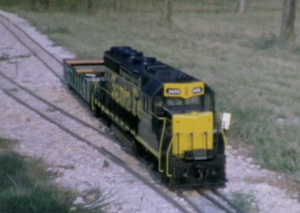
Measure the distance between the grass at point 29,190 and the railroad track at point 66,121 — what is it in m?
1.53

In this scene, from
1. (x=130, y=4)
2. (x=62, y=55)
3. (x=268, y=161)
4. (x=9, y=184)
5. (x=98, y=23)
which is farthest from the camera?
(x=130, y=4)

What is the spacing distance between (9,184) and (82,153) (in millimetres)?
3493

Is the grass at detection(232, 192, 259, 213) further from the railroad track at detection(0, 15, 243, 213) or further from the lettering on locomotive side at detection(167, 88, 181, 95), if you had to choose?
the lettering on locomotive side at detection(167, 88, 181, 95)

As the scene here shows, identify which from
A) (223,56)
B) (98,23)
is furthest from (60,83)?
(98,23)

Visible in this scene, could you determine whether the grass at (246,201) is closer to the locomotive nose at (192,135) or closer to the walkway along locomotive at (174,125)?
the walkway along locomotive at (174,125)

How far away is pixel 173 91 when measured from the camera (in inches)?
585

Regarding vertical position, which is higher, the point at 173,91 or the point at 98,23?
the point at 173,91

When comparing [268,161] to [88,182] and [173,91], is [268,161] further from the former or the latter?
[88,182]

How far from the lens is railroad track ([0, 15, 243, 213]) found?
45.2ft

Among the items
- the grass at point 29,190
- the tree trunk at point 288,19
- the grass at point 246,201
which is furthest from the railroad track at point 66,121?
the tree trunk at point 288,19

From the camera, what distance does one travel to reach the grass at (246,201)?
43.9ft

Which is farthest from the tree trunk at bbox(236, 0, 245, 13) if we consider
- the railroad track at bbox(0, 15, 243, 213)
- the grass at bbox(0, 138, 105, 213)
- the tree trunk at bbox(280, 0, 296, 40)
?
the grass at bbox(0, 138, 105, 213)

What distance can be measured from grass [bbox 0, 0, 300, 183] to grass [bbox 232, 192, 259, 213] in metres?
1.73

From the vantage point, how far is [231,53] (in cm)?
3319
